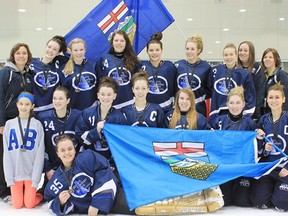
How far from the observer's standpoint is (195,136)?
11.5 feet

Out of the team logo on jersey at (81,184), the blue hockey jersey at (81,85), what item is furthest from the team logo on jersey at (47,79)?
the team logo on jersey at (81,184)

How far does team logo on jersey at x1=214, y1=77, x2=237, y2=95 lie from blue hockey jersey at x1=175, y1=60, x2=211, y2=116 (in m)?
0.14

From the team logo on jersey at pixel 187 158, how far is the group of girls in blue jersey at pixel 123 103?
0.24 metres

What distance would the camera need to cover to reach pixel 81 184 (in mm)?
3168

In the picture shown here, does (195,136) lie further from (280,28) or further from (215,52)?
(280,28)

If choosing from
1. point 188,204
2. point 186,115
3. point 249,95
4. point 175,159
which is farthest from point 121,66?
point 188,204

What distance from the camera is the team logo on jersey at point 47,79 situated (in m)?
4.05

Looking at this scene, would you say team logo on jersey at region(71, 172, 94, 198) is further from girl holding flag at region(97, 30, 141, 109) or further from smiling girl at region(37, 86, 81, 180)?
girl holding flag at region(97, 30, 141, 109)

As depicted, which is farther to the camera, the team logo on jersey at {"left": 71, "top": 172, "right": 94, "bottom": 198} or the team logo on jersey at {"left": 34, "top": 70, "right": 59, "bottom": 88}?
the team logo on jersey at {"left": 34, "top": 70, "right": 59, "bottom": 88}

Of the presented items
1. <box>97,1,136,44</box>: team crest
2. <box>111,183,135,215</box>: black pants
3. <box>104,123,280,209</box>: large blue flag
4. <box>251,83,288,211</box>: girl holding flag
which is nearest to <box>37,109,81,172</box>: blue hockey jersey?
<box>104,123,280,209</box>: large blue flag

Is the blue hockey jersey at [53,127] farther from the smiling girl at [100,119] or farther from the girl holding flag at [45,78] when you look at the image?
the girl holding flag at [45,78]

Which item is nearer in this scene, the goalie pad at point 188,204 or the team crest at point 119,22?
the goalie pad at point 188,204

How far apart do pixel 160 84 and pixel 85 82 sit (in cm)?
80

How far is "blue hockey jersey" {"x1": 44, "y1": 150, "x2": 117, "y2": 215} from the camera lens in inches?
122
